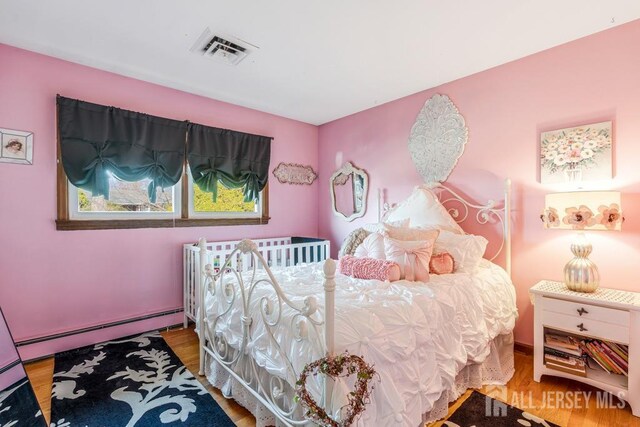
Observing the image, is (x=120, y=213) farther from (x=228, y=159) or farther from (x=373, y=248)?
(x=373, y=248)

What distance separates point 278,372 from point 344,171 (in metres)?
2.87

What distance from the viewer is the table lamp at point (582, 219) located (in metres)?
1.89

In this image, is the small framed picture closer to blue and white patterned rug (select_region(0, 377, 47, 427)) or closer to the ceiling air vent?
the ceiling air vent

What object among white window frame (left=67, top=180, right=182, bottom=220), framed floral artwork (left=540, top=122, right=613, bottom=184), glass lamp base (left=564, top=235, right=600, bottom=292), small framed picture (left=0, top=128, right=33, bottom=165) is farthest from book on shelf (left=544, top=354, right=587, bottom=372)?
small framed picture (left=0, top=128, right=33, bottom=165)

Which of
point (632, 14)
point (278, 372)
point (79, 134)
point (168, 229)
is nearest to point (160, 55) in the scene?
point (79, 134)

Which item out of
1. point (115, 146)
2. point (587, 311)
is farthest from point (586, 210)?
point (115, 146)

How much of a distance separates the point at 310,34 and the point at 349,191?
2040 mm

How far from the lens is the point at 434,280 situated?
206cm

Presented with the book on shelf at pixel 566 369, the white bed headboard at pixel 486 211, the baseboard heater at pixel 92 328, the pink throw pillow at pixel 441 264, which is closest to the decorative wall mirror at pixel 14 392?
the baseboard heater at pixel 92 328

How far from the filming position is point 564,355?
2.02 metres

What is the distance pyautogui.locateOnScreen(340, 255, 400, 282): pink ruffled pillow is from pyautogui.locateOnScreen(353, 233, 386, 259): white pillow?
13 centimetres

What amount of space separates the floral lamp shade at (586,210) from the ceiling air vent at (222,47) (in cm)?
241

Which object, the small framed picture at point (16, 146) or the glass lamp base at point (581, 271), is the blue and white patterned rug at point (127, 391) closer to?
the small framed picture at point (16, 146)

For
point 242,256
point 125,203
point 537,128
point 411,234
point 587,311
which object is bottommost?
point 587,311
